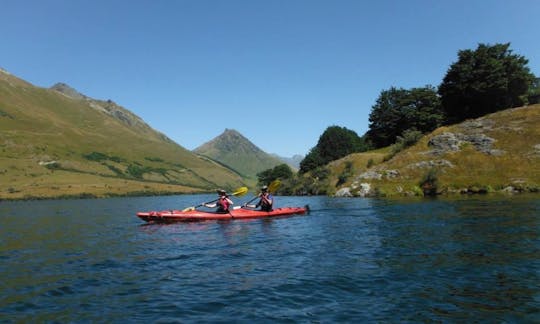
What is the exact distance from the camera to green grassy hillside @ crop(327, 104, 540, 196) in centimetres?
5853

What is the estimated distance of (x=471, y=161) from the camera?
63844 mm

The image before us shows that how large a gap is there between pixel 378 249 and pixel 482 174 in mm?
47739

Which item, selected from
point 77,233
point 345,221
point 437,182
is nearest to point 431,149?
point 437,182

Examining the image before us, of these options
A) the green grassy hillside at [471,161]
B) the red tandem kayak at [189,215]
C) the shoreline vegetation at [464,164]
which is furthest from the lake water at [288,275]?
the green grassy hillside at [471,161]

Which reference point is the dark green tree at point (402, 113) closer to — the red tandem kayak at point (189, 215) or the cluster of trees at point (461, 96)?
Answer: the cluster of trees at point (461, 96)

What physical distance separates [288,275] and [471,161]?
5692cm

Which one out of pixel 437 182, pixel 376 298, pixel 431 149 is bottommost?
pixel 376 298

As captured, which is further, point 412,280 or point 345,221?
point 345,221

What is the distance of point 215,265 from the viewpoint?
18.5 meters

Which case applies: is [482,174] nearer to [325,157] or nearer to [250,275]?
[250,275]

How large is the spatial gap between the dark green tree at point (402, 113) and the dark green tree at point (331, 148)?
14.2 metres

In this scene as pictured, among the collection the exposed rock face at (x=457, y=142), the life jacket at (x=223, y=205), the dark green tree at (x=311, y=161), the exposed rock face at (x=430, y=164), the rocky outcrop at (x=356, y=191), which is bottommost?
the life jacket at (x=223, y=205)

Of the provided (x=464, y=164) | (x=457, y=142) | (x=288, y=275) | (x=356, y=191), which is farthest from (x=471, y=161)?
(x=288, y=275)

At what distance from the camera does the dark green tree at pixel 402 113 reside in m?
106
